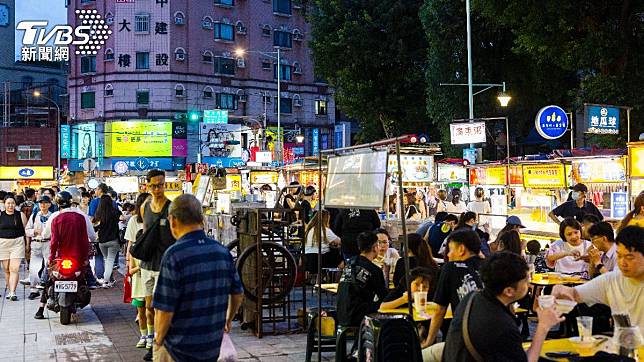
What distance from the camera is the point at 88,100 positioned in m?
57.1

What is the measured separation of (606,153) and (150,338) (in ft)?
36.8

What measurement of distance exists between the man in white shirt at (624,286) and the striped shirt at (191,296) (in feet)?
7.77

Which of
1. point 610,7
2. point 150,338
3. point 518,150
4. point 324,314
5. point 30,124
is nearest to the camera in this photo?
point 324,314

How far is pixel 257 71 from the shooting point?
5975cm

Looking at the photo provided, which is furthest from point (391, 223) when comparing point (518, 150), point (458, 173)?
point (518, 150)

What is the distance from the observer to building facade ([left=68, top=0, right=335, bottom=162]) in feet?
182

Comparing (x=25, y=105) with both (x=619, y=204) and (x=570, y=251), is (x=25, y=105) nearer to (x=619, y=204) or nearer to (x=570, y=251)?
(x=619, y=204)

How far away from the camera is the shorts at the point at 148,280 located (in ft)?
29.0

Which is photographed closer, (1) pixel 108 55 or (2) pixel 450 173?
(2) pixel 450 173

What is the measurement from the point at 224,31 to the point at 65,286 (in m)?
49.0

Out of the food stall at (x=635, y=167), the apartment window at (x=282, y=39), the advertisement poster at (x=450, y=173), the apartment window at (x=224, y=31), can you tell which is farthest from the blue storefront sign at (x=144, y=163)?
the food stall at (x=635, y=167)

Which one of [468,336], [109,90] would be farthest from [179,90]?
[468,336]

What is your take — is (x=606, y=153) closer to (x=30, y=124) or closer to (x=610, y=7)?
(x=610, y=7)

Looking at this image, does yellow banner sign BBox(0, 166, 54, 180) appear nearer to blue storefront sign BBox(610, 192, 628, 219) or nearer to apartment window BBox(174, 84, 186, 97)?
apartment window BBox(174, 84, 186, 97)
